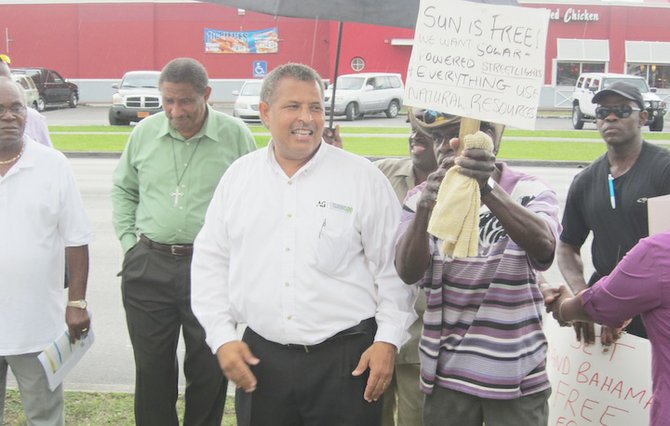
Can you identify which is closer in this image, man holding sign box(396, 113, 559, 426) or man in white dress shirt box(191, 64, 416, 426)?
man holding sign box(396, 113, 559, 426)

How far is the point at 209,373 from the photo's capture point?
4543 millimetres

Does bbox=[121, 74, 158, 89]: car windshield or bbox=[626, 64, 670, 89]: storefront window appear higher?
bbox=[626, 64, 670, 89]: storefront window

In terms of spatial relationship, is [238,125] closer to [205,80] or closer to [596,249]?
[205,80]

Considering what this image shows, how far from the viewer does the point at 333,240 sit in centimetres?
319

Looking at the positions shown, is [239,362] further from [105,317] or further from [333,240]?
[105,317]

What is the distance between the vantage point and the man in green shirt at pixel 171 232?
4.41m

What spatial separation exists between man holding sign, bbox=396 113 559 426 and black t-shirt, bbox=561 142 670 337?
107cm

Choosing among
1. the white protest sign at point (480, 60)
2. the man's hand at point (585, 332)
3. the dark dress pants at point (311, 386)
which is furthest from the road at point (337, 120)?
the white protest sign at point (480, 60)

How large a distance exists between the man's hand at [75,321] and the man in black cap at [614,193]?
238 cm

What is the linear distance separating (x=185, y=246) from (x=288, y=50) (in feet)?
116

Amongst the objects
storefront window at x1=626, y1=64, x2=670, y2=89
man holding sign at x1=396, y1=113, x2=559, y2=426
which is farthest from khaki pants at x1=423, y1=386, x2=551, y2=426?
storefront window at x1=626, y1=64, x2=670, y2=89

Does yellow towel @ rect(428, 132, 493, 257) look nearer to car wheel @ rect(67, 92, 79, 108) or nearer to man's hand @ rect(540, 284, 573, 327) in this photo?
man's hand @ rect(540, 284, 573, 327)

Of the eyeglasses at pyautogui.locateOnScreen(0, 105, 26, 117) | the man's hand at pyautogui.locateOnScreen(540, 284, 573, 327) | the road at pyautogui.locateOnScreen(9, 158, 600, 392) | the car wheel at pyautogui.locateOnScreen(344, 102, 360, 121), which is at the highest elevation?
the eyeglasses at pyautogui.locateOnScreen(0, 105, 26, 117)

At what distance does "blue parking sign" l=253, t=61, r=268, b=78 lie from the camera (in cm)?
3928
